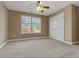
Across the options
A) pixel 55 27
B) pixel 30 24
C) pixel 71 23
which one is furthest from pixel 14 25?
pixel 71 23

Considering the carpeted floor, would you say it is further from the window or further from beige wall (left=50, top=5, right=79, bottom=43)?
the window

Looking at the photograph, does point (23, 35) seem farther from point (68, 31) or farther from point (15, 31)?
point (68, 31)

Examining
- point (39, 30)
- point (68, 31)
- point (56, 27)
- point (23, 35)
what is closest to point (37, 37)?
point (39, 30)

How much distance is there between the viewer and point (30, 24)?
7449mm

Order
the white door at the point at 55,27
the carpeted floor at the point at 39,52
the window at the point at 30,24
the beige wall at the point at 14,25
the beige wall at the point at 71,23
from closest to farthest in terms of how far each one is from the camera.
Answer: the carpeted floor at the point at 39,52 < the beige wall at the point at 71,23 < the beige wall at the point at 14,25 < the white door at the point at 55,27 < the window at the point at 30,24

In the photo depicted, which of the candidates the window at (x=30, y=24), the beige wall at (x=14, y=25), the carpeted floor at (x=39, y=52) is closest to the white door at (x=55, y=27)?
the window at (x=30, y=24)

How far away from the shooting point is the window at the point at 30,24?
7128 millimetres

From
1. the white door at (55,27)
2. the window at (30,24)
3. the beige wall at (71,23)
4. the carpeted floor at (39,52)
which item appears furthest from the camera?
the window at (30,24)

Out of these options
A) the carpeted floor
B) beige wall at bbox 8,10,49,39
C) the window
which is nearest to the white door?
the window

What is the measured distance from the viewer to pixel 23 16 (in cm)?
703

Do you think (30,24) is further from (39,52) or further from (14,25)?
(39,52)

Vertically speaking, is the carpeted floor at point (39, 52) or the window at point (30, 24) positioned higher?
the window at point (30, 24)

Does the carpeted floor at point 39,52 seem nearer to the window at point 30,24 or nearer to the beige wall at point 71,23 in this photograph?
the beige wall at point 71,23

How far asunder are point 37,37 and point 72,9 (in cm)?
359
